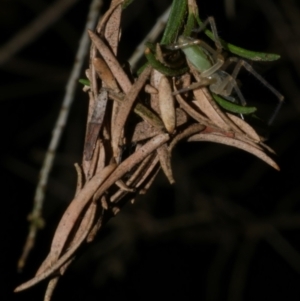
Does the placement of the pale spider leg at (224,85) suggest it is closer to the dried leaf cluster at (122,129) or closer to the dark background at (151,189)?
the dried leaf cluster at (122,129)

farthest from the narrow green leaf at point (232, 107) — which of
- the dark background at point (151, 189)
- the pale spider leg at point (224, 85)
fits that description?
the dark background at point (151, 189)

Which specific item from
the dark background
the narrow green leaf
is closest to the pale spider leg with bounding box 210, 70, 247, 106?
the narrow green leaf

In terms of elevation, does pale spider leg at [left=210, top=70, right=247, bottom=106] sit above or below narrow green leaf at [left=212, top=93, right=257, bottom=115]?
above

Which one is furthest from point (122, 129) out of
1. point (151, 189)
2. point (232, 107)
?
point (151, 189)

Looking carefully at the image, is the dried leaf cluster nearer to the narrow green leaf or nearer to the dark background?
the narrow green leaf

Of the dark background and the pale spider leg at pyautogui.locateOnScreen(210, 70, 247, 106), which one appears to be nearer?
the pale spider leg at pyautogui.locateOnScreen(210, 70, 247, 106)

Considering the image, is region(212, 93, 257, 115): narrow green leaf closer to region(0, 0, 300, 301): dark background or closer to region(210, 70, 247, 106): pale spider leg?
region(210, 70, 247, 106): pale spider leg
